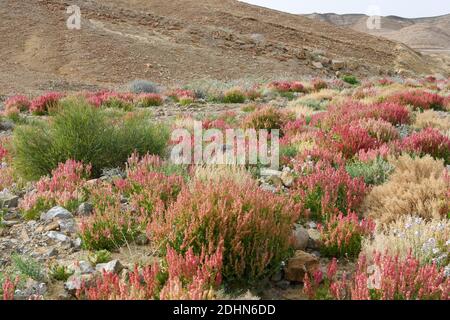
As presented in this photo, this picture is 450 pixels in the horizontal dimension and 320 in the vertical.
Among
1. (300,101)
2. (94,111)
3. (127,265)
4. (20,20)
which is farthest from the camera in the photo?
(20,20)

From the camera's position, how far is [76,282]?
316 cm

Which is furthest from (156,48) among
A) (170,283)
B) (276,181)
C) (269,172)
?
(170,283)

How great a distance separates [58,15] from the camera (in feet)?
108

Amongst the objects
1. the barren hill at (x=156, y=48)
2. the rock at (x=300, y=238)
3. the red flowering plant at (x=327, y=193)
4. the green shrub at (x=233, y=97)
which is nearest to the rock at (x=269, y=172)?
the red flowering plant at (x=327, y=193)

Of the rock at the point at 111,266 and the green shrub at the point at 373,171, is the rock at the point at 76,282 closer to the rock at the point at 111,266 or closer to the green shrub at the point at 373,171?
the rock at the point at 111,266

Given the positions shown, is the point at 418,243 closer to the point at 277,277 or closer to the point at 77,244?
the point at 277,277

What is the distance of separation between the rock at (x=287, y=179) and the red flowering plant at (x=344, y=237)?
1.46m

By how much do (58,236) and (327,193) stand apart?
9.11ft

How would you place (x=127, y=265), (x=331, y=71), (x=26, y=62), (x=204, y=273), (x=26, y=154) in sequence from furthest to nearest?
(x=331, y=71), (x=26, y=62), (x=26, y=154), (x=127, y=265), (x=204, y=273)

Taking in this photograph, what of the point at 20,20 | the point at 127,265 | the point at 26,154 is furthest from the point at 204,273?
the point at 20,20

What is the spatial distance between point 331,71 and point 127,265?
34.9m

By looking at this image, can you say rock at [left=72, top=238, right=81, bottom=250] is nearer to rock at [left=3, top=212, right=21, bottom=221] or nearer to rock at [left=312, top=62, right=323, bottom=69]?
rock at [left=3, top=212, right=21, bottom=221]
